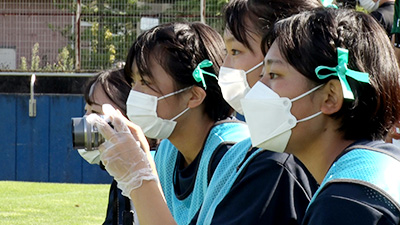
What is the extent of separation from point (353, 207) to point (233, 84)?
4.31 ft

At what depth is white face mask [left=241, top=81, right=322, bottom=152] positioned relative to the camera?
226cm

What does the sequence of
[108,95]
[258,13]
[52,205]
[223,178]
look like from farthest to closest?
[52,205]
[108,95]
[258,13]
[223,178]

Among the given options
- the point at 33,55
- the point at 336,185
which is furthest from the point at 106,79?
the point at 33,55

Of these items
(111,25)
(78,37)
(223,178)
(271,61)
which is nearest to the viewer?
(271,61)

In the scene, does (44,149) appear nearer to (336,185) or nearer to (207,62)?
(207,62)

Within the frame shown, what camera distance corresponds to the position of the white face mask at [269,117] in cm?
226

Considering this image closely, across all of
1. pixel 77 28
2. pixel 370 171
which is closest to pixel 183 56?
pixel 370 171

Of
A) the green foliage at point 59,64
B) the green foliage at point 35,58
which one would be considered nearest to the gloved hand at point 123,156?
the green foliage at point 59,64

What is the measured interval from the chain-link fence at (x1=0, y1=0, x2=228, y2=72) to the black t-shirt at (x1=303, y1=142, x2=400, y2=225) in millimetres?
10720

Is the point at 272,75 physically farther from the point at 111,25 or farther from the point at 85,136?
the point at 111,25

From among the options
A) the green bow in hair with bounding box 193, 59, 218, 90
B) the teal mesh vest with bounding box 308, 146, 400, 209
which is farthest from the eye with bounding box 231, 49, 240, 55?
the teal mesh vest with bounding box 308, 146, 400, 209

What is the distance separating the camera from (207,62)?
341cm

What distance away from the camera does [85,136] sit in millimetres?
2977

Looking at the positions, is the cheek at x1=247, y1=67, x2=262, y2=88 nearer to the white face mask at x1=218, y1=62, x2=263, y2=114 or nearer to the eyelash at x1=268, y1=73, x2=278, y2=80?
the white face mask at x1=218, y1=62, x2=263, y2=114
